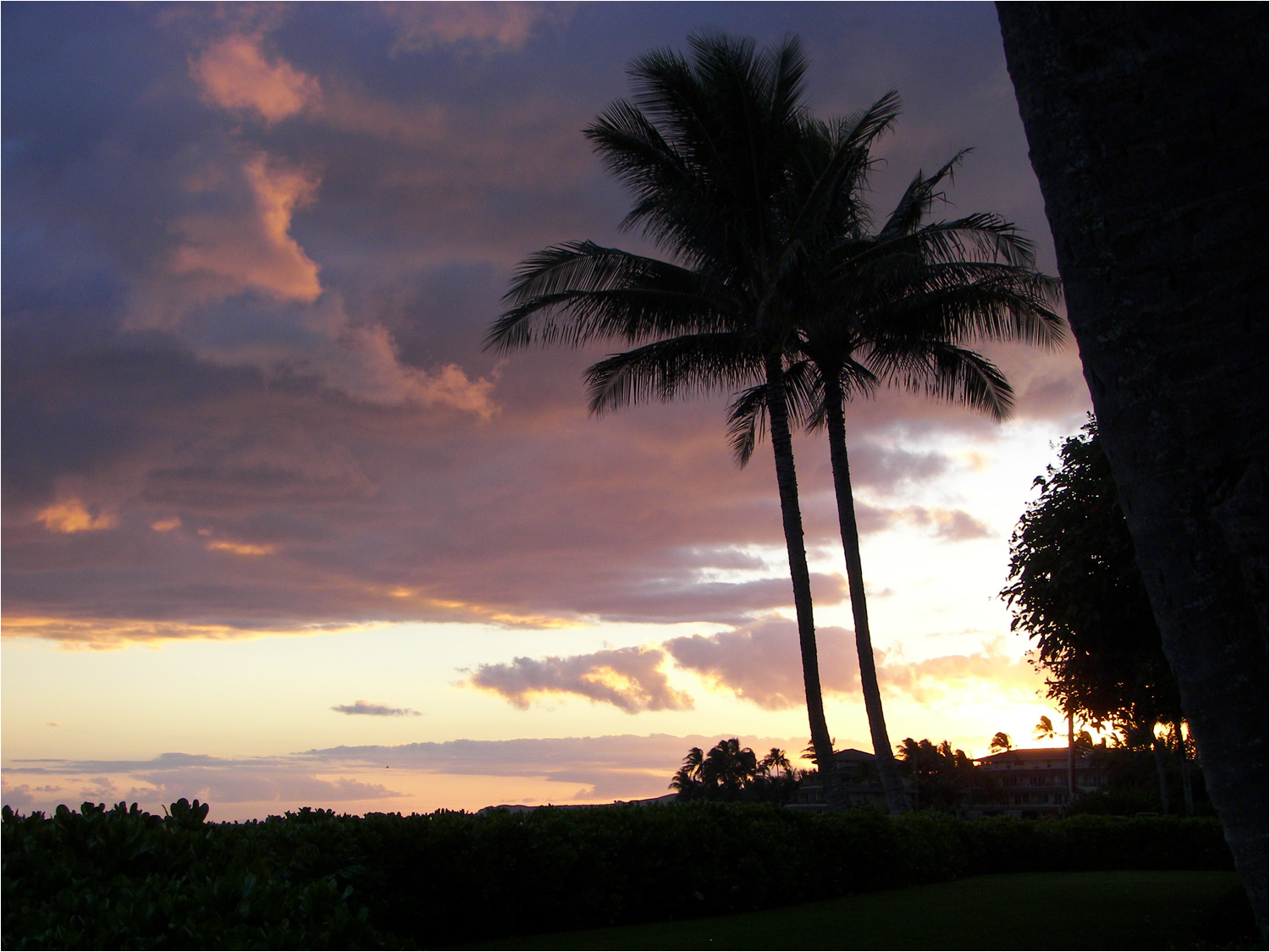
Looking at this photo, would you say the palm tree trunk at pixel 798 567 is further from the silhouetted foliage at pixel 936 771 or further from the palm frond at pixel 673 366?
the silhouetted foliage at pixel 936 771

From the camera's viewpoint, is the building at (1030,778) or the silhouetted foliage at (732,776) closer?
the silhouetted foliage at (732,776)

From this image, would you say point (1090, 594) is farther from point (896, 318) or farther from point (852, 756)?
point (852, 756)

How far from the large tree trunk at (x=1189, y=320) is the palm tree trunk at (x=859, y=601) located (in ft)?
55.3

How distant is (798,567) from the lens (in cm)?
1841

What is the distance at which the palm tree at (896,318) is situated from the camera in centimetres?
1788

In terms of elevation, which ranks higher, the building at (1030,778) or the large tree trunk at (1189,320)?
the large tree trunk at (1189,320)

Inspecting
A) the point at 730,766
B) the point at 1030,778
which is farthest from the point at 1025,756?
the point at 730,766

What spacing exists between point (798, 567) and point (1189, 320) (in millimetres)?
15375

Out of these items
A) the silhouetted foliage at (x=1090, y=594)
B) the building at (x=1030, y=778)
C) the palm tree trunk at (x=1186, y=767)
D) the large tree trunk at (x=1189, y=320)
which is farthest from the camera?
the building at (x=1030, y=778)

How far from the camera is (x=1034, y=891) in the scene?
51.1 feet

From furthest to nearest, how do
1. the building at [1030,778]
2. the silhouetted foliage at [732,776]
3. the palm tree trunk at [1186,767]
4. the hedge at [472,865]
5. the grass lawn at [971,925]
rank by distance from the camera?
the building at [1030,778] → the silhouetted foliage at [732,776] → the palm tree trunk at [1186,767] → the grass lawn at [971,925] → the hedge at [472,865]

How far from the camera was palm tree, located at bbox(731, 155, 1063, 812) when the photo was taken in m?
17.9

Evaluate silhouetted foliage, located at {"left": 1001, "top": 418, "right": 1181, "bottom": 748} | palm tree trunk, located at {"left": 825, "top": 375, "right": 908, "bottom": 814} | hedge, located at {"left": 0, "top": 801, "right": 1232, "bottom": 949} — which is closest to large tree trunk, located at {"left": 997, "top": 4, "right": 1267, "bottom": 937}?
hedge, located at {"left": 0, "top": 801, "right": 1232, "bottom": 949}

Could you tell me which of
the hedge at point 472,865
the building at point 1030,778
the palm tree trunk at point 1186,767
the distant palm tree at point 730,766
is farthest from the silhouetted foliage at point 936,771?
the hedge at point 472,865
